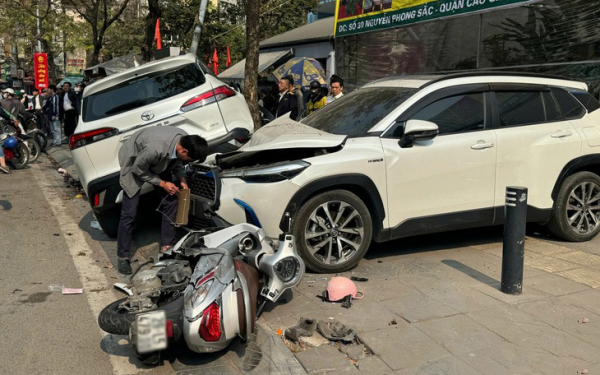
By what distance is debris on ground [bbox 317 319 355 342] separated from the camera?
4.16 meters

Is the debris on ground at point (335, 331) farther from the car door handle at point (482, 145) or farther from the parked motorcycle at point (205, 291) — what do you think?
the car door handle at point (482, 145)

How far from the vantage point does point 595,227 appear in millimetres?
6555

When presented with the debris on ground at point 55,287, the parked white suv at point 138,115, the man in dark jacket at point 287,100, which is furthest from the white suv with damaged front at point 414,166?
the man in dark jacket at point 287,100

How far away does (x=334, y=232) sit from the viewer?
17.8 feet

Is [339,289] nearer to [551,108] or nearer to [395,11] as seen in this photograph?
[551,108]

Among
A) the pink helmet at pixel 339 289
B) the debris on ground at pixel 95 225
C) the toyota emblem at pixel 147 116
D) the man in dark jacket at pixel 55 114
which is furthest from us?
the man in dark jacket at pixel 55 114

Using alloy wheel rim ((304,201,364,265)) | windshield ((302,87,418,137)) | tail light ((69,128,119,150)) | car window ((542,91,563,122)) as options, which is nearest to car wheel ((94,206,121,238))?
tail light ((69,128,119,150))

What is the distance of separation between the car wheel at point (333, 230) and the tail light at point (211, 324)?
5.81ft

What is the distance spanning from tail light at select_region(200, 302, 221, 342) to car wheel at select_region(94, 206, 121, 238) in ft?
12.0

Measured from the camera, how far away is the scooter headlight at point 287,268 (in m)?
4.40

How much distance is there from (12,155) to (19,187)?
241cm

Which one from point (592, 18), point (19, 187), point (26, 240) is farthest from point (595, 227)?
point (19, 187)

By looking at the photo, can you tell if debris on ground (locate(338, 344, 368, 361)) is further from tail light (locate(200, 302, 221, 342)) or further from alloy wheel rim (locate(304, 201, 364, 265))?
alloy wheel rim (locate(304, 201, 364, 265))

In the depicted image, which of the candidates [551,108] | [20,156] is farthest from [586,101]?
[20,156]
